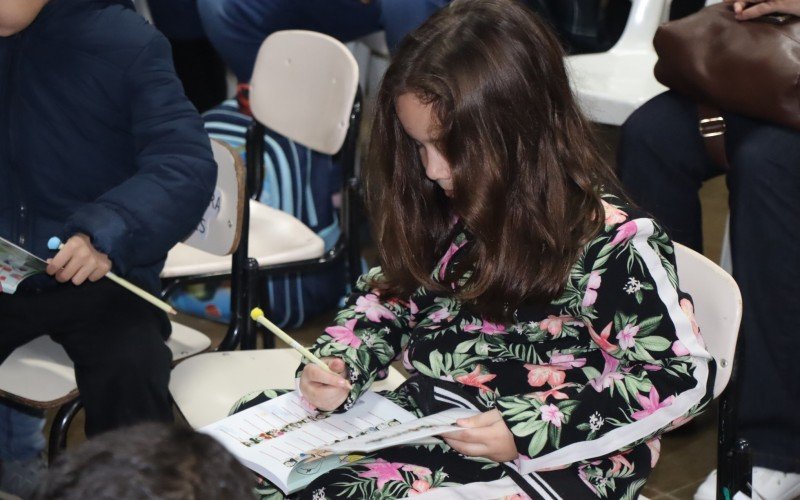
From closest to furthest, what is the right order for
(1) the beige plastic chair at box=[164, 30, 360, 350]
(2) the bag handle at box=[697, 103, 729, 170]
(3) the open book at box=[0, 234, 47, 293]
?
(3) the open book at box=[0, 234, 47, 293] → (2) the bag handle at box=[697, 103, 729, 170] → (1) the beige plastic chair at box=[164, 30, 360, 350]

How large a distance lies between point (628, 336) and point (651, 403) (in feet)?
0.26

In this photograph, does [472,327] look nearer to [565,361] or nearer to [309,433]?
[565,361]

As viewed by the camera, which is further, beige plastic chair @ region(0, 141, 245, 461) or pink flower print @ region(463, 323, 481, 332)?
beige plastic chair @ region(0, 141, 245, 461)

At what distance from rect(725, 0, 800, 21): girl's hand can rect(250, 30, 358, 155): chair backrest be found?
751 millimetres

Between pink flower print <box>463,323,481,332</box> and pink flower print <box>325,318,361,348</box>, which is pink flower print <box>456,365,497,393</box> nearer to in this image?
pink flower print <box>463,323,481,332</box>

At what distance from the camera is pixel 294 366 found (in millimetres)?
1701

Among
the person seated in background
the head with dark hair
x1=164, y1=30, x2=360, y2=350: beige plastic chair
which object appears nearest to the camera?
the head with dark hair

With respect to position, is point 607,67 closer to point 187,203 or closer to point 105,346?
point 187,203

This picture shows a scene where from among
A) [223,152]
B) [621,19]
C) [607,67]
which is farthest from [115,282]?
[621,19]

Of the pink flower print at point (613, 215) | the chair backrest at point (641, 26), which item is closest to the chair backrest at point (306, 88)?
the chair backrest at point (641, 26)

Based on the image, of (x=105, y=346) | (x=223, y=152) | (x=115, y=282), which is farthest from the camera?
(x=223, y=152)

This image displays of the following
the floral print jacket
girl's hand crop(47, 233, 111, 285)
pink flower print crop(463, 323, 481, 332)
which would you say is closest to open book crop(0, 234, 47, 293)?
girl's hand crop(47, 233, 111, 285)

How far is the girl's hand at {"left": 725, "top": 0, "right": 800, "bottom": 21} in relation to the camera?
5.82 ft

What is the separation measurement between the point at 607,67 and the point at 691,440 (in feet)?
3.08
